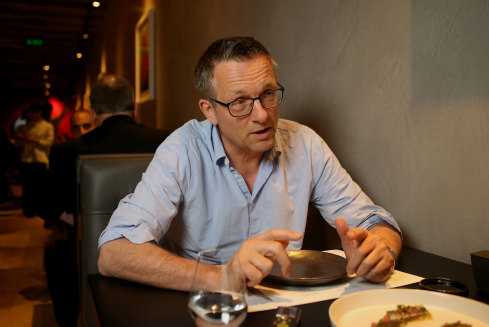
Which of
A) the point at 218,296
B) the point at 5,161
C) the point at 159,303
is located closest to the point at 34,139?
the point at 5,161

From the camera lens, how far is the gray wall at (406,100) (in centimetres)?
121

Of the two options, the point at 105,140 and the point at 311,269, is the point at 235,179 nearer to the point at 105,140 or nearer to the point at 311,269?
the point at 311,269

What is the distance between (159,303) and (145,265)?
16cm

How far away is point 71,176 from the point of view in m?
2.46

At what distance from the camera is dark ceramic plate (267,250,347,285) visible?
38.6 inches

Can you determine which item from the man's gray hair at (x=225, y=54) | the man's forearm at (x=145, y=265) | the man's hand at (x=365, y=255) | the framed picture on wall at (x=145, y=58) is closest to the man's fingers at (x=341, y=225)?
the man's hand at (x=365, y=255)

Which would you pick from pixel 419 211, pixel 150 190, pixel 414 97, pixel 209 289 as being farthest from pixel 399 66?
pixel 209 289

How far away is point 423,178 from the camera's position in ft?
4.49

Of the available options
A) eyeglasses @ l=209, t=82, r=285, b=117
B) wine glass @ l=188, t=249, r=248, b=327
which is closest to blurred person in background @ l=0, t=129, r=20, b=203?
eyeglasses @ l=209, t=82, r=285, b=117

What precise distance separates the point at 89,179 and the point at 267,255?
86 centimetres

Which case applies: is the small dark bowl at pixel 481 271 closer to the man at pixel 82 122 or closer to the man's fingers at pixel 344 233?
the man's fingers at pixel 344 233

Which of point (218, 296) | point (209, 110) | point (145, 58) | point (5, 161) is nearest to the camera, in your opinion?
point (218, 296)

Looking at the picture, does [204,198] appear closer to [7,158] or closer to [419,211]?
[419,211]

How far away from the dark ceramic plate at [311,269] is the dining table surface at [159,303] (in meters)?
0.09
